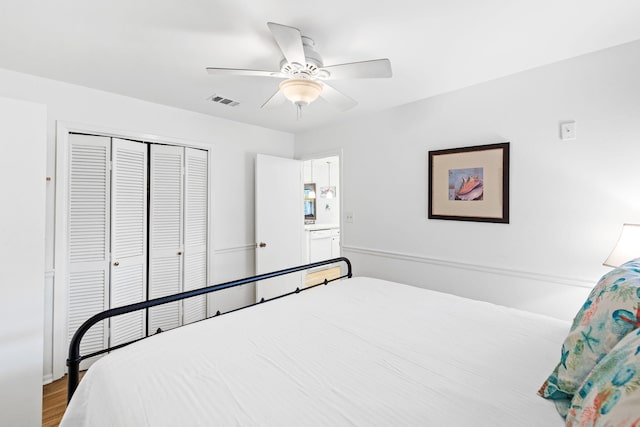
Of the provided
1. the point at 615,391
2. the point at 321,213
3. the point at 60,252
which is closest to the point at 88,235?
the point at 60,252

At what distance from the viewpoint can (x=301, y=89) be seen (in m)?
1.69

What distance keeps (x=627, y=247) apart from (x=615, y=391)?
1.48 meters

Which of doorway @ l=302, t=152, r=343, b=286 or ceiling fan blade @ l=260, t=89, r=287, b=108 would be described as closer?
ceiling fan blade @ l=260, t=89, r=287, b=108

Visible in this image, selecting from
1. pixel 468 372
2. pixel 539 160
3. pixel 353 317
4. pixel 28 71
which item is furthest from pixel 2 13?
pixel 539 160

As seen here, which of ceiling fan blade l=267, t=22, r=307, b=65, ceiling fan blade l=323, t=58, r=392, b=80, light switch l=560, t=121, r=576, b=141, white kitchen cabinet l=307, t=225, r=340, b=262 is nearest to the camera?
ceiling fan blade l=267, t=22, r=307, b=65

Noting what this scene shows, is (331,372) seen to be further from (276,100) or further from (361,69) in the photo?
(276,100)

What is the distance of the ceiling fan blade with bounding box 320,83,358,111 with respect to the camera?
6.20 feet

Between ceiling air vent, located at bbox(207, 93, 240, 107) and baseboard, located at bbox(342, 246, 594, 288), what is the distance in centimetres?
201

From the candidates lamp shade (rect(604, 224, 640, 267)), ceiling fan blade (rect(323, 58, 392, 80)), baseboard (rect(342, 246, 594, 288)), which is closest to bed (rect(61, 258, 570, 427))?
lamp shade (rect(604, 224, 640, 267))

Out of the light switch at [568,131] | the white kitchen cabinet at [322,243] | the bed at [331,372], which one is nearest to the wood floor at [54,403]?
the bed at [331,372]

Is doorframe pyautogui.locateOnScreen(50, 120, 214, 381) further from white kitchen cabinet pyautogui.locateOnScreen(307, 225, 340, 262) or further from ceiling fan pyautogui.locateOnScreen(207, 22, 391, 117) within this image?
white kitchen cabinet pyautogui.locateOnScreen(307, 225, 340, 262)

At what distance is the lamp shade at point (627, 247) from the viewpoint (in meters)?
1.56

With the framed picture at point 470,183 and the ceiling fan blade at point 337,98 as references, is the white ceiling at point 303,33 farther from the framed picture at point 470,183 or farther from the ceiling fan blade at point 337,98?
the framed picture at point 470,183

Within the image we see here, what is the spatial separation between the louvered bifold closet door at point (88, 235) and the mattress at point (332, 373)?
1.59 meters
